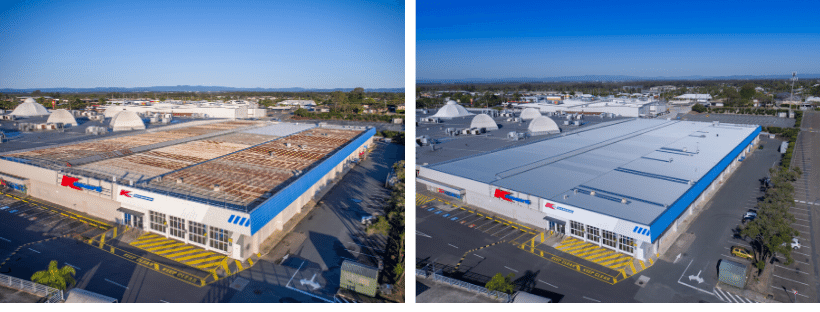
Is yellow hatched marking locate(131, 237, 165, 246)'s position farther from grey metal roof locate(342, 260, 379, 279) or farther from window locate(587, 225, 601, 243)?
window locate(587, 225, 601, 243)

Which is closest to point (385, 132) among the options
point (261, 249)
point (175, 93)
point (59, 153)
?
point (59, 153)

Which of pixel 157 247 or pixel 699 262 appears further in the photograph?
pixel 157 247

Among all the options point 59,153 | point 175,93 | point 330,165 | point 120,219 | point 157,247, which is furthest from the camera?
point 175,93

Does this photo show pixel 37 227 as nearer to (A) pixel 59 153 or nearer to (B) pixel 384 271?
(A) pixel 59 153

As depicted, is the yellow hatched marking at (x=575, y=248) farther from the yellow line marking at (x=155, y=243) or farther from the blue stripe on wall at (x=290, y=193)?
the yellow line marking at (x=155, y=243)

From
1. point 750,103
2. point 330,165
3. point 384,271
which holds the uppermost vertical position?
point 750,103

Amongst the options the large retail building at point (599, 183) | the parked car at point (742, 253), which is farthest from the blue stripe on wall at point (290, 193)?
the parked car at point (742, 253)
